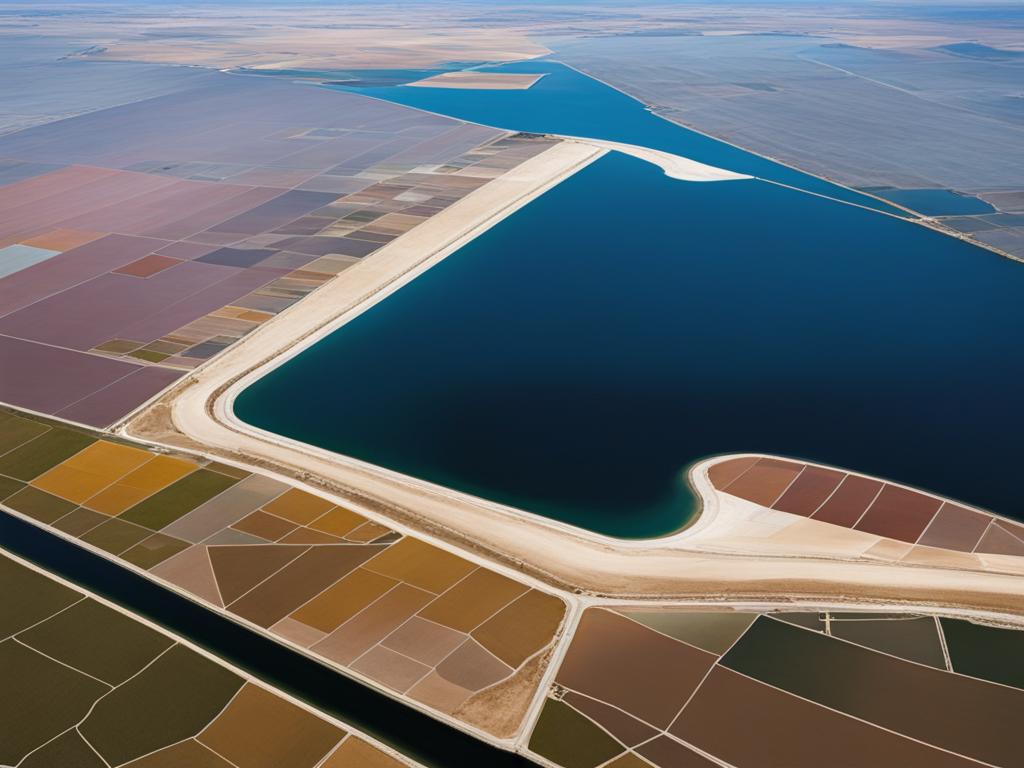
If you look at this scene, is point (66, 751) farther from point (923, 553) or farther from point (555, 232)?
point (555, 232)

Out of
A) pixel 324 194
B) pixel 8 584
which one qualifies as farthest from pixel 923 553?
pixel 324 194

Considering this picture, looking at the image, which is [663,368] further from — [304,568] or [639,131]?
[639,131]

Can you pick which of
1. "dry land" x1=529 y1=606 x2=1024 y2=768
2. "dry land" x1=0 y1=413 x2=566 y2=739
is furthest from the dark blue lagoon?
"dry land" x1=529 y1=606 x2=1024 y2=768

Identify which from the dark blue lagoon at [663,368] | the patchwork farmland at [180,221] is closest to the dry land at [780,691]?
the dark blue lagoon at [663,368]

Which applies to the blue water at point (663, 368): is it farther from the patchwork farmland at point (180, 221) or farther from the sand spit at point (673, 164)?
the sand spit at point (673, 164)

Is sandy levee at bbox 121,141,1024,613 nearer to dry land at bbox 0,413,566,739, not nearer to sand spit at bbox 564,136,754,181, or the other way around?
dry land at bbox 0,413,566,739

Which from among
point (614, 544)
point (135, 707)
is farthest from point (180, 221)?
point (135, 707)

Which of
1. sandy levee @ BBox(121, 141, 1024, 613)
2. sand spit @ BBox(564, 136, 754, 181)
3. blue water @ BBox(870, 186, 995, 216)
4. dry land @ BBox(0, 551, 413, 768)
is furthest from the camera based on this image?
sand spit @ BBox(564, 136, 754, 181)

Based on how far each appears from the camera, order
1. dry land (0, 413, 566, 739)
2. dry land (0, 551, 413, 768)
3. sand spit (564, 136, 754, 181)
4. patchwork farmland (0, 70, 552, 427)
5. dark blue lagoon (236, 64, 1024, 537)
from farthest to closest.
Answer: sand spit (564, 136, 754, 181) < patchwork farmland (0, 70, 552, 427) < dark blue lagoon (236, 64, 1024, 537) < dry land (0, 413, 566, 739) < dry land (0, 551, 413, 768)
